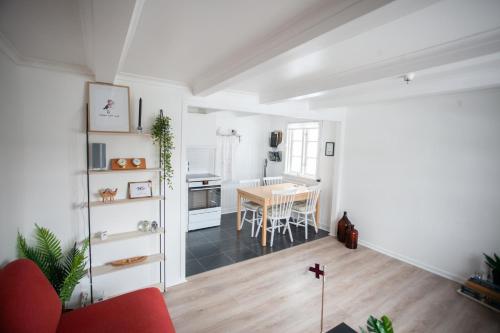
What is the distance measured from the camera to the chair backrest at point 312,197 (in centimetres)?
443

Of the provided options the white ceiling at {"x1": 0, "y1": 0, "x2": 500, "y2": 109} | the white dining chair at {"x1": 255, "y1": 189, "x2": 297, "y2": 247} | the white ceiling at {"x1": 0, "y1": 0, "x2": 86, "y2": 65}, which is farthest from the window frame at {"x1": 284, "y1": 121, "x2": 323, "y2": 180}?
the white ceiling at {"x1": 0, "y1": 0, "x2": 86, "y2": 65}

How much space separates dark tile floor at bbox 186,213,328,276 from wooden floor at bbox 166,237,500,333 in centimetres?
20

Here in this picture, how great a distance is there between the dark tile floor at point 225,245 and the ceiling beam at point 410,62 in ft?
8.02

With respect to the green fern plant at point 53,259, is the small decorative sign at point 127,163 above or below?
above

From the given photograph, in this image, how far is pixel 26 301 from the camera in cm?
134

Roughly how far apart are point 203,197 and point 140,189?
6.99ft

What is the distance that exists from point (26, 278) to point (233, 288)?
1.95 meters

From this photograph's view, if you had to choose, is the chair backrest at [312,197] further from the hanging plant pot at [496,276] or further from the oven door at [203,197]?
the hanging plant pot at [496,276]

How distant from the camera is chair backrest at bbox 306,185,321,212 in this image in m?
4.43

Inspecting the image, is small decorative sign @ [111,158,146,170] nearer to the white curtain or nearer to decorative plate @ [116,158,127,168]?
decorative plate @ [116,158,127,168]

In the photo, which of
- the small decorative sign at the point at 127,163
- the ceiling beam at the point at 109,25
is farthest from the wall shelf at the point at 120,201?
the ceiling beam at the point at 109,25

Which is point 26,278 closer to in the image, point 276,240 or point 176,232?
point 176,232

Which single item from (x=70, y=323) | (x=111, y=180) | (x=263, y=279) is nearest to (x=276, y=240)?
(x=263, y=279)

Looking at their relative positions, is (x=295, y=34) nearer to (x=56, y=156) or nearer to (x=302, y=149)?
(x=56, y=156)
